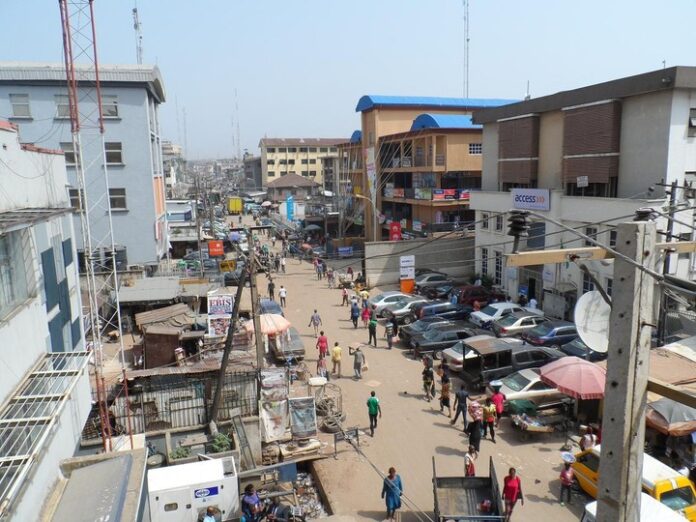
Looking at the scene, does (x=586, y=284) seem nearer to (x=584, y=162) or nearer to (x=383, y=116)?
(x=584, y=162)

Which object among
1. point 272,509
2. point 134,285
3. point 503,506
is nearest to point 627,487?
point 503,506

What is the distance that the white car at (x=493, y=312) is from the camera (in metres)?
23.0

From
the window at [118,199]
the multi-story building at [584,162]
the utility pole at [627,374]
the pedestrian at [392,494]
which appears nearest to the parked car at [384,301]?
the multi-story building at [584,162]

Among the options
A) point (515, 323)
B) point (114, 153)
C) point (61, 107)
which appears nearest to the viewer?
point (515, 323)

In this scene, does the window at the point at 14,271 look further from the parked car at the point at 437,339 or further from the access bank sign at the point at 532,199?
the access bank sign at the point at 532,199

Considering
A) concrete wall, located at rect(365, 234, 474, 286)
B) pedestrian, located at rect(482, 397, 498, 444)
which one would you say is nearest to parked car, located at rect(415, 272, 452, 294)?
concrete wall, located at rect(365, 234, 474, 286)

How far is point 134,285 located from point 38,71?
11.7 meters

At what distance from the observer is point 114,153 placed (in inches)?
1099

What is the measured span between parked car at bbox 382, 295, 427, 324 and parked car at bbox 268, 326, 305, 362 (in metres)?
5.83

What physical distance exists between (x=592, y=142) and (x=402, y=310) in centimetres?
1177

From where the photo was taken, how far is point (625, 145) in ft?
74.1

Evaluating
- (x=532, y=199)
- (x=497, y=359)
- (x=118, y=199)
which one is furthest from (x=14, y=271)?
(x=532, y=199)

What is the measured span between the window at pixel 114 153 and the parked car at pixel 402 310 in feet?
54.1

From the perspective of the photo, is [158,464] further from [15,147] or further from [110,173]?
[110,173]
